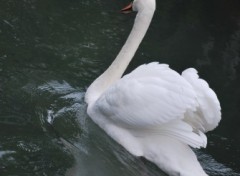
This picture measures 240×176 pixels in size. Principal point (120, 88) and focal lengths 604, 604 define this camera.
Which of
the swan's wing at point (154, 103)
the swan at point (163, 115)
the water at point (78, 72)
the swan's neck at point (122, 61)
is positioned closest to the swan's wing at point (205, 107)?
the swan at point (163, 115)

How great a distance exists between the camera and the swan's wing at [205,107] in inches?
202

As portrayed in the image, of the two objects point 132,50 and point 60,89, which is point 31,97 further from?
point 132,50

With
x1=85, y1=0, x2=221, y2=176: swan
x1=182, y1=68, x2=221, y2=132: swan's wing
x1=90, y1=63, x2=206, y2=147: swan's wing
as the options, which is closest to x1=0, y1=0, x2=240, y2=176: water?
x1=85, y1=0, x2=221, y2=176: swan

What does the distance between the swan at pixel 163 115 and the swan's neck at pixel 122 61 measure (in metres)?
0.69

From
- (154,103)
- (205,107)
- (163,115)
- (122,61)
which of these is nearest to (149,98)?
(154,103)

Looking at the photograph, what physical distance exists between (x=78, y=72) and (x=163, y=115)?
2358mm

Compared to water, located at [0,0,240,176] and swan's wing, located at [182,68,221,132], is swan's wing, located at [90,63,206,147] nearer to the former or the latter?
swan's wing, located at [182,68,221,132]

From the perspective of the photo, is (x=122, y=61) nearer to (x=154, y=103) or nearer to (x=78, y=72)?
(x=78, y=72)

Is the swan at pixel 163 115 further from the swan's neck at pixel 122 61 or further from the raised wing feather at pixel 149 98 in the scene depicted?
the swan's neck at pixel 122 61

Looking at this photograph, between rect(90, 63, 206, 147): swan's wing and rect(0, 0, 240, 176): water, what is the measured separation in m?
0.34

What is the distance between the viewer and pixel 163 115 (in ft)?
16.8

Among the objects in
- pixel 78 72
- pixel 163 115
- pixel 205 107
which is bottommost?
pixel 78 72

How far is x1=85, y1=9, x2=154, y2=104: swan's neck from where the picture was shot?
6.48 meters

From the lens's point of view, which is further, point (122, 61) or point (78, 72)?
point (78, 72)
